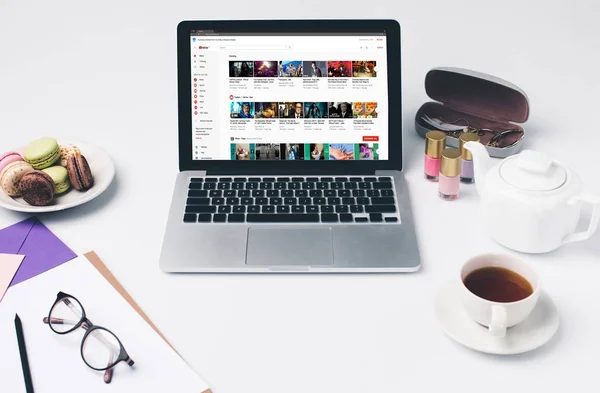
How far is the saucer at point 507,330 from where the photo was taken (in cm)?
103

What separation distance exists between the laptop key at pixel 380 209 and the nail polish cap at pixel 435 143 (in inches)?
5.7

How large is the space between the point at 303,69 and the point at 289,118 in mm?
92

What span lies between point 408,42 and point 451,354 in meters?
0.99

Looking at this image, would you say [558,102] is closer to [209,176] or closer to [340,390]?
[209,176]

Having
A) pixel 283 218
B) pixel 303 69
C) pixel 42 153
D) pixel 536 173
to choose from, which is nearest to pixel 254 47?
pixel 303 69

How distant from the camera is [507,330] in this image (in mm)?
1052

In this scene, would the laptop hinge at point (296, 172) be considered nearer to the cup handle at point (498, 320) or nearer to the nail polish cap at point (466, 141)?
the nail polish cap at point (466, 141)

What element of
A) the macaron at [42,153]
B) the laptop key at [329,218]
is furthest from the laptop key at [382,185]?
the macaron at [42,153]

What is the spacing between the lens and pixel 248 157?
53.6 inches

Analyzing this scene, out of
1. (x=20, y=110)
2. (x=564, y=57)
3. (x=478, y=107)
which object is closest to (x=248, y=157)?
(x=478, y=107)

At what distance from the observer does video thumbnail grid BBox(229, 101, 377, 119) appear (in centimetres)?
135

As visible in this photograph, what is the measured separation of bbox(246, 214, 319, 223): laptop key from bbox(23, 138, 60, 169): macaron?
0.39m

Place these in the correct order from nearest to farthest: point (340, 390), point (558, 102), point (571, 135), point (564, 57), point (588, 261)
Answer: point (340, 390) < point (588, 261) < point (571, 135) < point (558, 102) < point (564, 57)

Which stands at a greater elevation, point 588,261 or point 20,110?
point 20,110
